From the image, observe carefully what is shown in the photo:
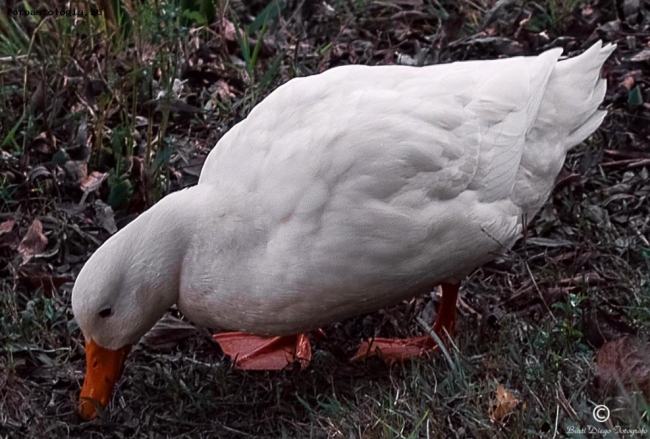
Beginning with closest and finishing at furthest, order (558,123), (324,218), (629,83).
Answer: (324,218)
(558,123)
(629,83)

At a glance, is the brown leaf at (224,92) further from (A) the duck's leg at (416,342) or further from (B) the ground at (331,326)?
(A) the duck's leg at (416,342)

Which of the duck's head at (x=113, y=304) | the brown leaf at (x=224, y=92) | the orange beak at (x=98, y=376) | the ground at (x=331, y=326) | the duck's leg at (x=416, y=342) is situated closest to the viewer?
the ground at (x=331, y=326)

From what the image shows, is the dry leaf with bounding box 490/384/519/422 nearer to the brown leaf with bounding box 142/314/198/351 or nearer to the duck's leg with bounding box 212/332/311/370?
the duck's leg with bounding box 212/332/311/370

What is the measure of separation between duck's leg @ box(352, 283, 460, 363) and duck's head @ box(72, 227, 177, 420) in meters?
0.73

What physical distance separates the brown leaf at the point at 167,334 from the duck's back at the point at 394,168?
0.66m

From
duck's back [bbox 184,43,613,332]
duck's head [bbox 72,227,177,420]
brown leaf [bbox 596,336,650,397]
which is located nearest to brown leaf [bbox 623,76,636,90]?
duck's back [bbox 184,43,613,332]

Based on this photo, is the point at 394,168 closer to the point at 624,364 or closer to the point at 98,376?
the point at 624,364

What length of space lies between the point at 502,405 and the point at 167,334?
1507mm

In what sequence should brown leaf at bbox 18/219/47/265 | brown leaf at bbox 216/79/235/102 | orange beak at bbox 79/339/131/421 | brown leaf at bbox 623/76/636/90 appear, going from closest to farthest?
orange beak at bbox 79/339/131/421, brown leaf at bbox 18/219/47/265, brown leaf at bbox 623/76/636/90, brown leaf at bbox 216/79/235/102

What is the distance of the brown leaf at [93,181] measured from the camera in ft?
16.1

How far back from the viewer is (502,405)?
3131mm

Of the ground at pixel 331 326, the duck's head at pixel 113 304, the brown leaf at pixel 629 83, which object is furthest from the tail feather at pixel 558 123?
the duck's head at pixel 113 304

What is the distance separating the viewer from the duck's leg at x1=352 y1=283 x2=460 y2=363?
13.0ft

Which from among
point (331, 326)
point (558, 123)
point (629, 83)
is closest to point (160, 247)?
point (331, 326)
